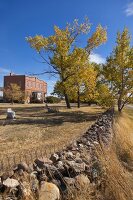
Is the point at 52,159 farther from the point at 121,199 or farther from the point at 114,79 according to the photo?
the point at 114,79

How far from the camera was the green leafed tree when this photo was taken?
29906mm

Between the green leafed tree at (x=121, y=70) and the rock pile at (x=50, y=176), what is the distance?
74.5 feet

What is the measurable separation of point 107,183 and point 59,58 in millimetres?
29961

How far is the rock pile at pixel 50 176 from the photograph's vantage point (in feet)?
18.3

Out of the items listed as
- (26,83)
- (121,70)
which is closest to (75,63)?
(121,70)

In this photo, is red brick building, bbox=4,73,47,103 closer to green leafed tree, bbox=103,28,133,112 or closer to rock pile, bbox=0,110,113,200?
green leafed tree, bbox=103,28,133,112

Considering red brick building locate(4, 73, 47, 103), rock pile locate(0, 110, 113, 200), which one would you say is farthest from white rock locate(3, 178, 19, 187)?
red brick building locate(4, 73, 47, 103)

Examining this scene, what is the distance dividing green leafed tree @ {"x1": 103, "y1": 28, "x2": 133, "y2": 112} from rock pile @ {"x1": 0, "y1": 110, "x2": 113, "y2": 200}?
22.7m

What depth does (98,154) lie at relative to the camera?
7684 millimetres

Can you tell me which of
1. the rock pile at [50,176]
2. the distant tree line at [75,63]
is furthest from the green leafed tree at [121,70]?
the rock pile at [50,176]

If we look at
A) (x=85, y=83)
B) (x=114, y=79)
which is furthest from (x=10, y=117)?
(x=85, y=83)

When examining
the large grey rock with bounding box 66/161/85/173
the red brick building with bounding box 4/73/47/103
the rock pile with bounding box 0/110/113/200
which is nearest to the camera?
the rock pile with bounding box 0/110/113/200

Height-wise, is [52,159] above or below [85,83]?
below

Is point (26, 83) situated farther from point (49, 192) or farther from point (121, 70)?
point (49, 192)
